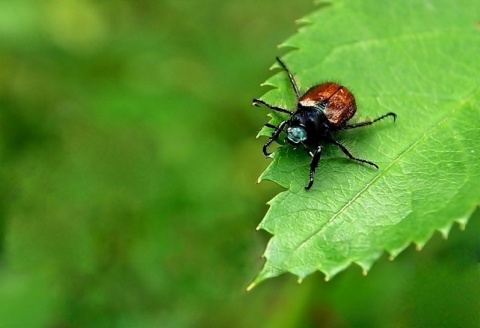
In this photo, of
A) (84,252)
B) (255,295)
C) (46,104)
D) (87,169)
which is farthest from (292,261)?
(46,104)

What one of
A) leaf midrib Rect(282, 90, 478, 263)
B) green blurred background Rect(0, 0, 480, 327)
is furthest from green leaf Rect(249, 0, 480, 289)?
green blurred background Rect(0, 0, 480, 327)

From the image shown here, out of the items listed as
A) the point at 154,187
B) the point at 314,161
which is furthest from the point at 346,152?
the point at 154,187

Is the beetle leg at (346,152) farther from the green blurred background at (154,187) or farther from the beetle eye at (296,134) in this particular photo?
the green blurred background at (154,187)

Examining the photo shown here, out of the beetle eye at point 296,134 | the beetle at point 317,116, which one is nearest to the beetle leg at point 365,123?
the beetle at point 317,116

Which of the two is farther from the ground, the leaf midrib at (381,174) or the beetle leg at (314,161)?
the beetle leg at (314,161)

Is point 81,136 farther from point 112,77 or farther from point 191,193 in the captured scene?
point 191,193

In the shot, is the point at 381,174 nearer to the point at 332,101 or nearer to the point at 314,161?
the point at 314,161
